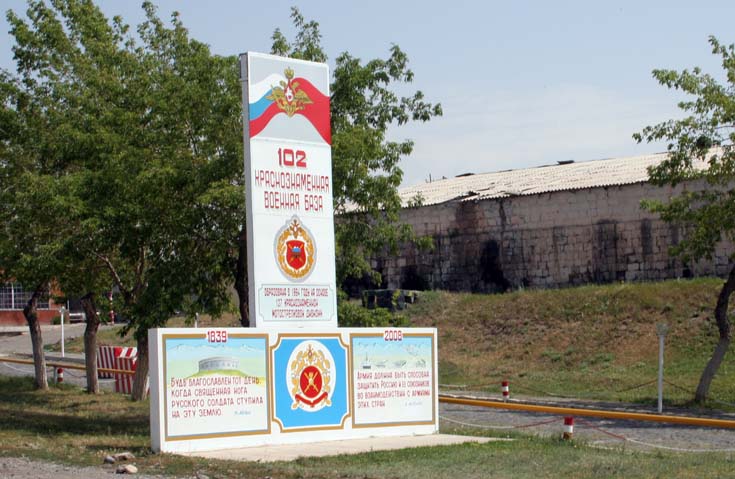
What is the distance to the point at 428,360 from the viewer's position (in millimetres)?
19094

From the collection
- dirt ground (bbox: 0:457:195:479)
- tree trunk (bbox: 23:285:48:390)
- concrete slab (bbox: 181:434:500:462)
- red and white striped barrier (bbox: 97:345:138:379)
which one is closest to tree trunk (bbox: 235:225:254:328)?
concrete slab (bbox: 181:434:500:462)

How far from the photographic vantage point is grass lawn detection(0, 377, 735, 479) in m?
13.3

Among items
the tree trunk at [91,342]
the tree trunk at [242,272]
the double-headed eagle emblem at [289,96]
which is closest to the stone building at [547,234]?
the tree trunk at [91,342]

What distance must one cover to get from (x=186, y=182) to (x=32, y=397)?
392 inches

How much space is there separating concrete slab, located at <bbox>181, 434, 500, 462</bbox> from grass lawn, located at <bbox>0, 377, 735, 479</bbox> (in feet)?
1.77

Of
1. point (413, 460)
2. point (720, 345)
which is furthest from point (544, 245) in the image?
point (413, 460)

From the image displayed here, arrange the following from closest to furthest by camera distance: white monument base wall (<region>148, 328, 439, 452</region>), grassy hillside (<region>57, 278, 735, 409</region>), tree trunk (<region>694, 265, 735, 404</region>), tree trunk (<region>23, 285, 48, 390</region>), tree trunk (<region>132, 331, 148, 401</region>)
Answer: white monument base wall (<region>148, 328, 439, 452</region>), tree trunk (<region>132, 331, 148, 401</region>), tree trunk (<region>694, 265, 735, 404</region>), tree trunk (<region>23, 285, 48, 390</region>), grassy hillside (<region>57, 278, 735, 409</region>)

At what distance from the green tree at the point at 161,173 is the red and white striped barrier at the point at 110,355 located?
25.6 feet

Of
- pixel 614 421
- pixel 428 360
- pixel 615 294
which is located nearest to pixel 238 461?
pixel 428 360

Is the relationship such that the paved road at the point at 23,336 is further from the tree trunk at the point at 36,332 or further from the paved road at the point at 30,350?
the tree trunk at the point at 36,332

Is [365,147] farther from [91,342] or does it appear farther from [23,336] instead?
[23,336]

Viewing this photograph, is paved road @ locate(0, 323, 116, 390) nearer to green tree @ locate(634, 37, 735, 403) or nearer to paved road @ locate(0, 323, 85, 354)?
paved road @ locate(0, 323, 85, 354)

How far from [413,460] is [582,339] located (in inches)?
891

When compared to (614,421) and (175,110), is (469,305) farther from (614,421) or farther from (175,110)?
(175,110)
